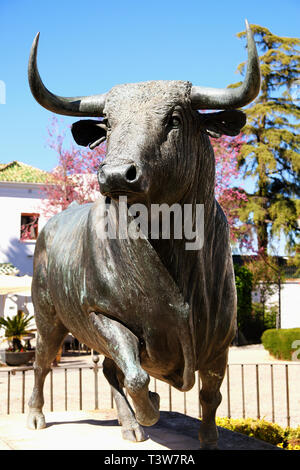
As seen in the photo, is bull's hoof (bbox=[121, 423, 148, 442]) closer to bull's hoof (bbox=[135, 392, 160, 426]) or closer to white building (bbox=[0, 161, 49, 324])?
bull's hoof (bbox=[135, 392, 160, 426])

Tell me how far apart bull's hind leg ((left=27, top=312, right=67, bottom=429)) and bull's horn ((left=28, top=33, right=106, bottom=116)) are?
6.41 feet

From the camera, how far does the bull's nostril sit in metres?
2.31

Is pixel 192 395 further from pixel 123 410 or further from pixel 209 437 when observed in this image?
pixel 209 437

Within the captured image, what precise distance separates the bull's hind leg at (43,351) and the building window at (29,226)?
57.0 feet

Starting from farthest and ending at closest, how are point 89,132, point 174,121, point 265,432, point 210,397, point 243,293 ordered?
point 243,293
point 265,432
point 210,397
point 89,132
point 174,121

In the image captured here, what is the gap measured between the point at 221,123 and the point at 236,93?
26cm

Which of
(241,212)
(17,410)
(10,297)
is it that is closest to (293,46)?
(241,212)

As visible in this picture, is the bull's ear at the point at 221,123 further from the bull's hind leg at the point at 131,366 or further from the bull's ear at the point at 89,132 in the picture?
the bull's hind leg at the point at 131,366

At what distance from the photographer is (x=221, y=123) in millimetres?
2959

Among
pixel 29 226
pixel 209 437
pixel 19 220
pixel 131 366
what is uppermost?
pixel 19 220

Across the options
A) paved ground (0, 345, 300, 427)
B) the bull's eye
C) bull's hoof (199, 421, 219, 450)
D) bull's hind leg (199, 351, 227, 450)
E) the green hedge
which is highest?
the bull's eye

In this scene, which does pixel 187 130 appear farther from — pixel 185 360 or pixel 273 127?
pixel 273 127

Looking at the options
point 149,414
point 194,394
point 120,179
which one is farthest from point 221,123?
point 194,394

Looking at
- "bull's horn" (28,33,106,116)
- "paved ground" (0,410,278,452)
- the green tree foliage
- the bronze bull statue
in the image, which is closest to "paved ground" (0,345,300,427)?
"paved ground" (0,410,278,452)
